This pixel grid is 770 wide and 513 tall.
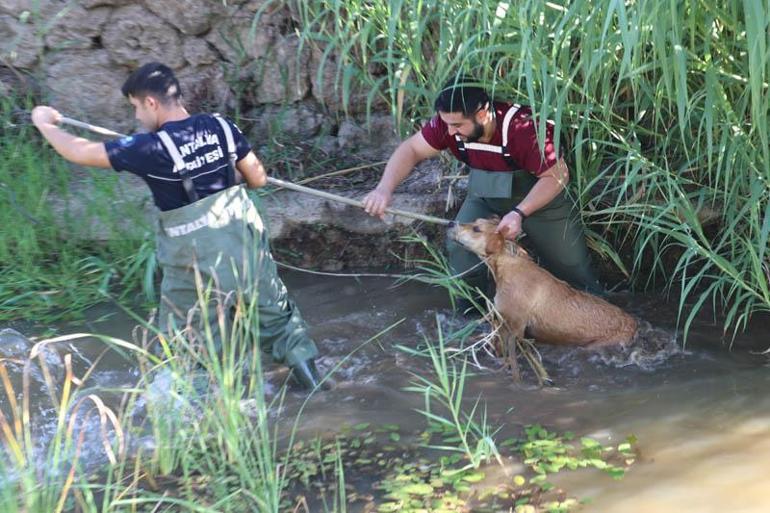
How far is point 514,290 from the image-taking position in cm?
448

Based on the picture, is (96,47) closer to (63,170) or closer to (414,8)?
(63,170)

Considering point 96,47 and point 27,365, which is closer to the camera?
point 27,365

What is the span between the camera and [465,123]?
427cm

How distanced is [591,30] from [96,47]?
4.08 m

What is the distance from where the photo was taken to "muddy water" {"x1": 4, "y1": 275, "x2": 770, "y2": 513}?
10.9 ft

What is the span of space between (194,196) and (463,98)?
1303mm

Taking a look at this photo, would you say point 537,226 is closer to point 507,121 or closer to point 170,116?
point 507,121

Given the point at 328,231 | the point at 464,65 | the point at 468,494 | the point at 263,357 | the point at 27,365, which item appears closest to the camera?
the point at 27,365

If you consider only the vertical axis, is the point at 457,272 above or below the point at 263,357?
above

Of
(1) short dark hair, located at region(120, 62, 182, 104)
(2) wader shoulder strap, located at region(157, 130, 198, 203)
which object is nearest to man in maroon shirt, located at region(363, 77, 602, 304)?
(2) wader shoulder strap, located at region(157, 130, 198, 203)

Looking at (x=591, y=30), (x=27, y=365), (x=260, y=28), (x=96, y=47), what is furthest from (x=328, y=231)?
(x=27, y=365)

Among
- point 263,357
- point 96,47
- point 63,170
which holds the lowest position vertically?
point 263,357

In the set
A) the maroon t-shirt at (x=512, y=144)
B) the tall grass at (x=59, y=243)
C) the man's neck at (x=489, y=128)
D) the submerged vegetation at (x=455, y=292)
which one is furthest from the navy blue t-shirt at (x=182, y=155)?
the tall grass at (x=59, y=243)

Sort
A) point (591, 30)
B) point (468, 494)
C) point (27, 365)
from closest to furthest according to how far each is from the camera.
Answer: point (27, 365) → point (468, 494) → point (591, 30)
